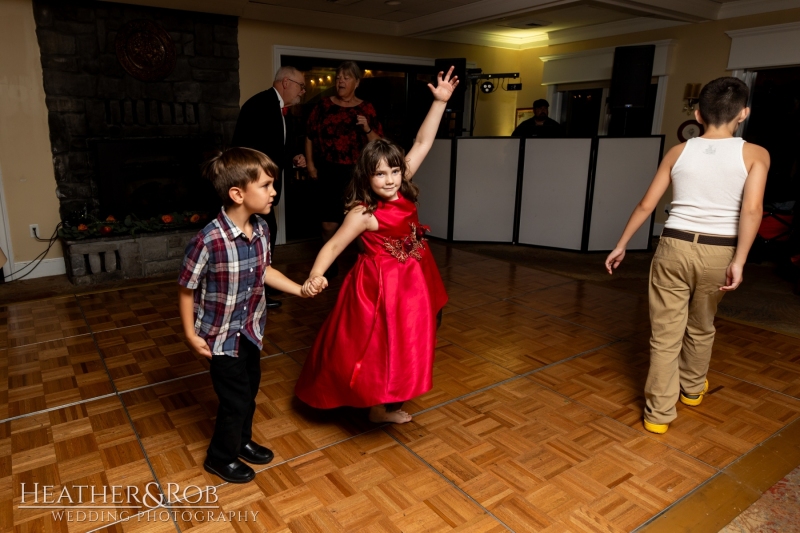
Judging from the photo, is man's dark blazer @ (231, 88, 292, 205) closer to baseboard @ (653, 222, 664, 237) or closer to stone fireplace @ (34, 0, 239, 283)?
stone fireplace @ (34, 0, 239, 283)

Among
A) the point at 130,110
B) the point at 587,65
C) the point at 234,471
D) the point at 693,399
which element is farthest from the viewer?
the point at 587,65

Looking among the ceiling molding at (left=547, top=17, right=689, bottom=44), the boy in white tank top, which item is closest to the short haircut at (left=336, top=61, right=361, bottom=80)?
the boy in white tank top

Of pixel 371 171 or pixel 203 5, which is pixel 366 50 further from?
pixel 371 171

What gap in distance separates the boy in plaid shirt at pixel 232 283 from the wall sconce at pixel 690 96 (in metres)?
5.50

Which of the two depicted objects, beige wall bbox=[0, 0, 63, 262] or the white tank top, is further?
beige wall bbox=[0, 0, 63, 262]

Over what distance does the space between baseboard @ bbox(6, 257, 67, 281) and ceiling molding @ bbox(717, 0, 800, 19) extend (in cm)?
637

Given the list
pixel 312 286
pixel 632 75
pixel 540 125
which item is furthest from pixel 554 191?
pixel 312 286

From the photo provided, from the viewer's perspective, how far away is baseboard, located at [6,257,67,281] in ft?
13.8

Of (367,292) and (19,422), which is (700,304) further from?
(19,422)

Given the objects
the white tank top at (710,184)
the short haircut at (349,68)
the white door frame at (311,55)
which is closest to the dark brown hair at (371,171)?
the white tank top at (710,184)

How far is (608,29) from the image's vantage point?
6.21 metres

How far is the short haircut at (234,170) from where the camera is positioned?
153cm

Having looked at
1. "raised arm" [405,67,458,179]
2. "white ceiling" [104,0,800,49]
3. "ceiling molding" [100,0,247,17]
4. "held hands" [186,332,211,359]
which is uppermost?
"white ceiling" [104,0,800,49]

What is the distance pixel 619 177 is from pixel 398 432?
3886 mm
